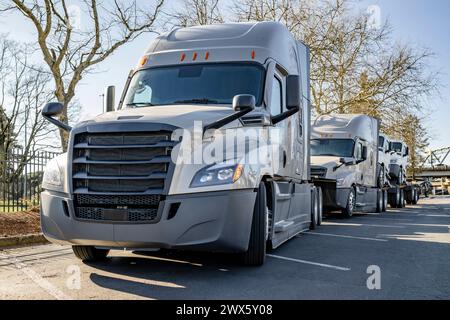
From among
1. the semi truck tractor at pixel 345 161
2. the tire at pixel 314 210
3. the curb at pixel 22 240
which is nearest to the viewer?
the curb at pixel 22 240

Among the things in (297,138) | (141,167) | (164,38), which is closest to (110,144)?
(141,167)

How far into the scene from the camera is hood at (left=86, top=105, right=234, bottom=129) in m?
5.71

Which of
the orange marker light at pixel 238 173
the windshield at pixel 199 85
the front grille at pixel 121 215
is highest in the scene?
the windshield at pixel 199 85

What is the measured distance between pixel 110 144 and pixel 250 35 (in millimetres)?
3185

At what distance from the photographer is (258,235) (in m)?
6.20

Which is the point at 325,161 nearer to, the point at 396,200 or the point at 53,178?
the point at 53,178

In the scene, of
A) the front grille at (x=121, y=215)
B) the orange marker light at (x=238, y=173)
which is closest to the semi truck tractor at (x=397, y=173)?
the orange marker light at (x=238, y=173)

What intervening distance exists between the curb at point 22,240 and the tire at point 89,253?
7.04 ft

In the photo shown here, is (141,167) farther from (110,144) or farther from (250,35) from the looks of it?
(250,35)

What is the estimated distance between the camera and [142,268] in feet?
21.2

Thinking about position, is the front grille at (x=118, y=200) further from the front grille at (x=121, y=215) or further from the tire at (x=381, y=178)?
the tire at (x=381, y=178)

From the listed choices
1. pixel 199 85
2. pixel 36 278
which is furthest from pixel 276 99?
pixel 36 278

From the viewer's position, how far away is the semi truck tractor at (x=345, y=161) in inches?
604

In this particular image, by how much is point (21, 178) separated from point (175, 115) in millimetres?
8860
